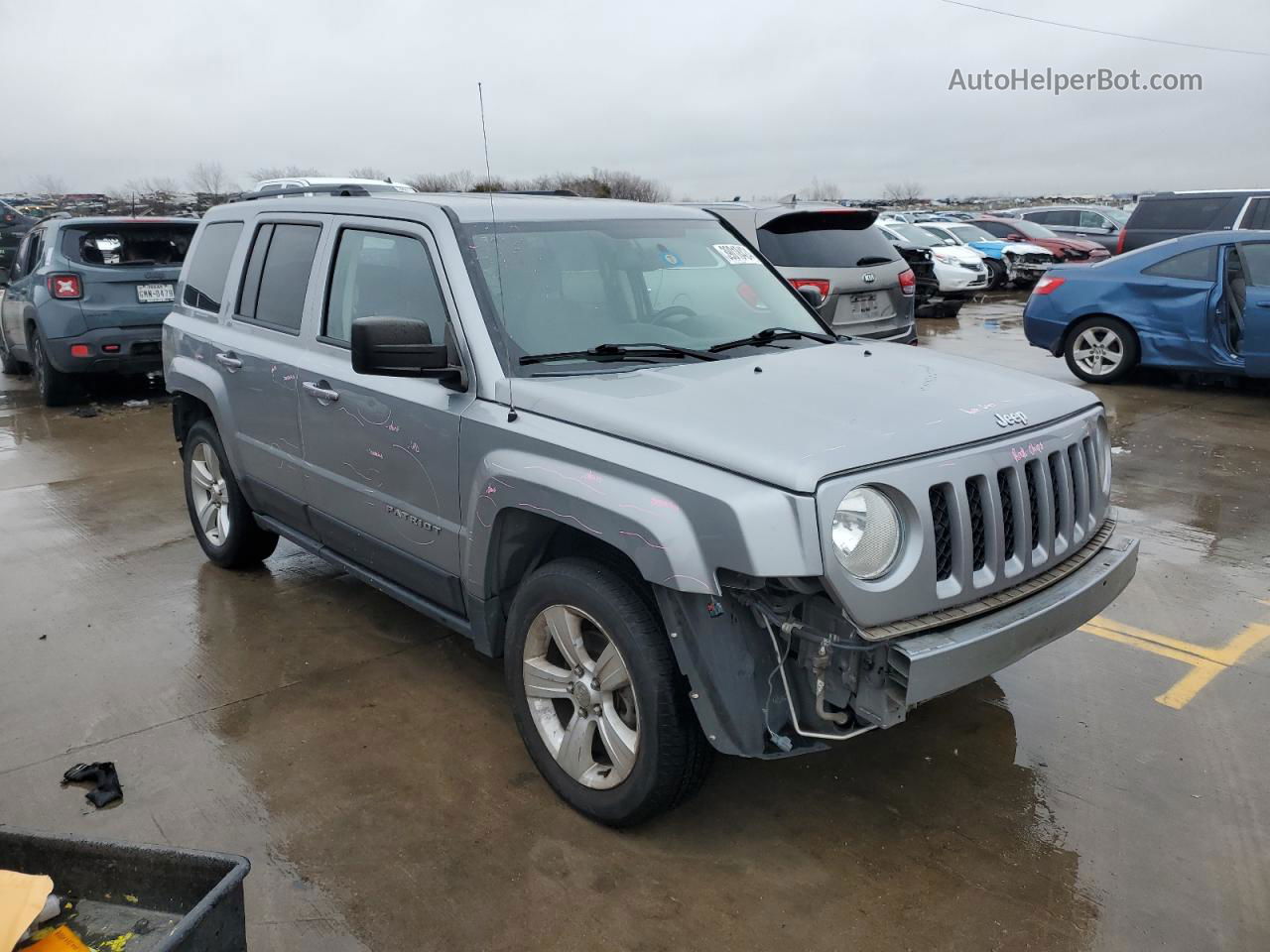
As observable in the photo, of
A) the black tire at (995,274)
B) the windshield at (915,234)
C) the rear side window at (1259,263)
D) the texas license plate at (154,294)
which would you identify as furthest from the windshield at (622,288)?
the black tire at (995,274)

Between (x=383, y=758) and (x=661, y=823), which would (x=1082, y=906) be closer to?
(x=661, y=823)

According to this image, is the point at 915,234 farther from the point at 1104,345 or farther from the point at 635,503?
the point at 635,503

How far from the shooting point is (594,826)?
321cm

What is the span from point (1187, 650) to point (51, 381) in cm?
1010

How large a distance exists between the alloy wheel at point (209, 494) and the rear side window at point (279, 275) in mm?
905

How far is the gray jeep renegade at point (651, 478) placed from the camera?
267cm

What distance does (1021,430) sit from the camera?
308 centimetres

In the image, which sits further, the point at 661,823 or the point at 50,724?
the point at 50,724

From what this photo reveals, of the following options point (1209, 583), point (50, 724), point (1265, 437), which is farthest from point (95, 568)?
point (1265, 437)

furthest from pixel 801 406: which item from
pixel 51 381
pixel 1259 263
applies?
pixel 51 381

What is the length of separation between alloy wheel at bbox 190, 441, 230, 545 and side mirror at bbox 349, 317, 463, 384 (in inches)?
94.0

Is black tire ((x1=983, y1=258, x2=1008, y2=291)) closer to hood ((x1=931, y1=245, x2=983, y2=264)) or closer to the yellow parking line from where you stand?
hood ((x1=931, y1=245, x2=983, y2=264))

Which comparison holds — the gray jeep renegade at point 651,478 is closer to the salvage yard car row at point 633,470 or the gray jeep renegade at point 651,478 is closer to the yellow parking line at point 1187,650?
the salvage yard car row at point 633,470

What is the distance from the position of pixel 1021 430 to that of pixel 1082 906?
138 cm
